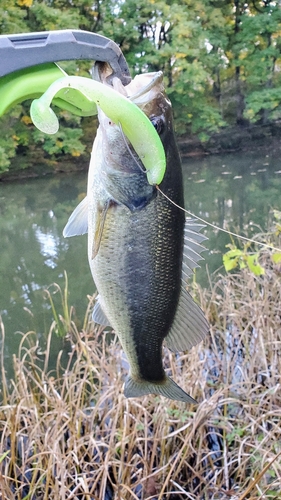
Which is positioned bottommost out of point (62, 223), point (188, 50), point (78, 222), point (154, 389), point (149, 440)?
point (62, 223)

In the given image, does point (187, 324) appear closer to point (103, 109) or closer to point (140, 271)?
point (140, 271)

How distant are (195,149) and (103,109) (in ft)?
53.5

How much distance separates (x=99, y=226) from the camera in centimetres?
107

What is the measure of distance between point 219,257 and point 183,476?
3352 millimetres

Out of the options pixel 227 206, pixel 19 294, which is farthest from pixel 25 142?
pixel 19 294

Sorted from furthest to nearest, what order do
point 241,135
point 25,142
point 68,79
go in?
point 241,135
point 25,142
point 68,79

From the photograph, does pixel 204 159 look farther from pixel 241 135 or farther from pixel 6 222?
pixel 6 222

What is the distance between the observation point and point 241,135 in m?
16.9

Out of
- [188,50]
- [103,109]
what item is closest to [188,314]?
[103,109]

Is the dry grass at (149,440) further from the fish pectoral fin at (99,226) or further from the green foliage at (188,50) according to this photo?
the green foliage at (188,50)

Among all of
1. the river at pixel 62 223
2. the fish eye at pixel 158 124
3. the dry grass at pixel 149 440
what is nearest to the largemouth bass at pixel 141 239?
the fish eye at pixel 158 124

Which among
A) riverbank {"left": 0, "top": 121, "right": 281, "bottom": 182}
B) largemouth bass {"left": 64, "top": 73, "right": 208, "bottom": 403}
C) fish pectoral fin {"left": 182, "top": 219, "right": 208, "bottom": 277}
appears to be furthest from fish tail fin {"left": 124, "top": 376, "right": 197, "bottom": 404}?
riverbank {"left": 0, "top": 121, "right": 281, "bottom": 182}

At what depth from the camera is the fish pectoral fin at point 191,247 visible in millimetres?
1195

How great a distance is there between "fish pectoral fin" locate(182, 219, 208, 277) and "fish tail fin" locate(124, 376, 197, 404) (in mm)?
320
